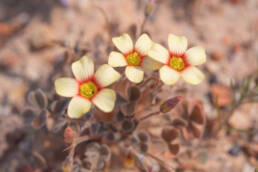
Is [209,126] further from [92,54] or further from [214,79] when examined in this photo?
[92,54]

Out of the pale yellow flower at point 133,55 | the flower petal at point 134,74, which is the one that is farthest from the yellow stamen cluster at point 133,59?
the flower petal at point 134,74

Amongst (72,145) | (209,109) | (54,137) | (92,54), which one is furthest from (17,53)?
(209,109)

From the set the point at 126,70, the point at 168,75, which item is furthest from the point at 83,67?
the point at 168,75

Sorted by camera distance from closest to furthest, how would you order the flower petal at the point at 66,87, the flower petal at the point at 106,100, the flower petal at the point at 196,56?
the flower petal at the point at 106,100, the flower petal at the point at 66,87, the flower petal at the point at 196,56

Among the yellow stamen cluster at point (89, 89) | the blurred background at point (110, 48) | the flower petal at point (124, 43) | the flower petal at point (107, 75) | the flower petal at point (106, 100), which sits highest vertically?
the flower petal at point (124, 43)

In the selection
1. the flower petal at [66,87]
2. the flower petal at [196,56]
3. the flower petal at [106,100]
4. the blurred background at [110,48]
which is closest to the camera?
the flower petal at [106,100]

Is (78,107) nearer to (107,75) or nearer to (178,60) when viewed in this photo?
(107,75)

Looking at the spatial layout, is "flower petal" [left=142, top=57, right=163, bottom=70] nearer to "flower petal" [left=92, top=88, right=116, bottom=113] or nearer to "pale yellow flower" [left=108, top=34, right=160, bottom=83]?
"pale yellow flower" [left=108, top=34, right=160, bottom=83]

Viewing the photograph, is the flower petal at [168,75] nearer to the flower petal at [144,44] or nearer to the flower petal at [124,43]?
the flower petal at [144,44]
